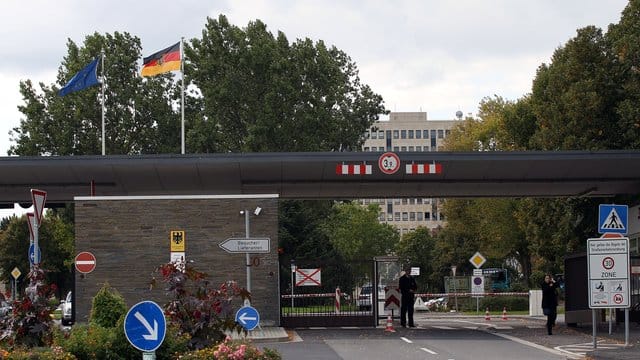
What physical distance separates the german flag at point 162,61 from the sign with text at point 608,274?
22.7m

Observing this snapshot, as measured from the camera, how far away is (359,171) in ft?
110

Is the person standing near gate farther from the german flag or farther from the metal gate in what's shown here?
the german flag

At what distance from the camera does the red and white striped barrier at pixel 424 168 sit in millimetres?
33469

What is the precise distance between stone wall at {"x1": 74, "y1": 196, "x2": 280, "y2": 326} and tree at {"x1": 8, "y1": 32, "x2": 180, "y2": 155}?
39543 mm

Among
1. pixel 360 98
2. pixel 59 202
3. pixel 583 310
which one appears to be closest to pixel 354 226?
pixel 360 98

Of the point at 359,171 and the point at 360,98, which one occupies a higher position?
the point at 360,98

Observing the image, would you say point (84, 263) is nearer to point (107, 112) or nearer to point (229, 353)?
point (229, 353)

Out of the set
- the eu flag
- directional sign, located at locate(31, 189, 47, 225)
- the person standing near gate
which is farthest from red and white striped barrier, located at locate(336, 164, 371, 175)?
directional sign, located at locate(31, 189, 47, 225)

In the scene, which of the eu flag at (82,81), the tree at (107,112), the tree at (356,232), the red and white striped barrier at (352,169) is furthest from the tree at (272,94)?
the red and white striped barrier at (352,169)

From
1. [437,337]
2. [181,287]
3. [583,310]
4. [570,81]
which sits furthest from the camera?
[570,81]

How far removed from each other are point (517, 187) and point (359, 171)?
22.4ft

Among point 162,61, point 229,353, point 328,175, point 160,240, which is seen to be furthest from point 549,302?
point 162,61

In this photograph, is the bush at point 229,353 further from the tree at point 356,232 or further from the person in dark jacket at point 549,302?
the tree at point 356,232

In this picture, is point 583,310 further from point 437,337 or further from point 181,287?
point 181,287
